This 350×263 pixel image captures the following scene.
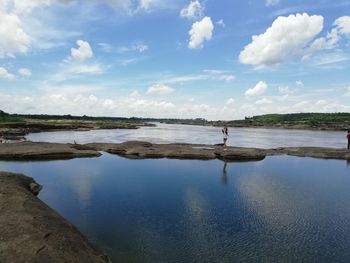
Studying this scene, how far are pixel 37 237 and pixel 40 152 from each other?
3201 cm

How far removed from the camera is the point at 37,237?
11414mm

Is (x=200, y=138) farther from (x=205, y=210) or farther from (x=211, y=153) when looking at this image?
(x=205, y=210)

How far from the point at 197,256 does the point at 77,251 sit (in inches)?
184

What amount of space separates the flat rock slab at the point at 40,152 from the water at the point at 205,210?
545cm

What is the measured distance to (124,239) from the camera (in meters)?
Result: 14.6

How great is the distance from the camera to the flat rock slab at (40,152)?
132 ft

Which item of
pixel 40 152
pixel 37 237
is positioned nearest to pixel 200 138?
pixel 40 152

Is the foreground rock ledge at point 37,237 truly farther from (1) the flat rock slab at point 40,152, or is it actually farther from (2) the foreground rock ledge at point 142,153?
(2) the foreground rock ledge at point 142,153

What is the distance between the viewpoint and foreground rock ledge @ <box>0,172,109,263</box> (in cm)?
1030

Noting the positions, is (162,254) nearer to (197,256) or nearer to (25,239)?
(197,256)

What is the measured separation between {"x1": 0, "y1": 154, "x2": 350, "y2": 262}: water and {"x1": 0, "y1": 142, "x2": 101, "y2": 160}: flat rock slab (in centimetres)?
545

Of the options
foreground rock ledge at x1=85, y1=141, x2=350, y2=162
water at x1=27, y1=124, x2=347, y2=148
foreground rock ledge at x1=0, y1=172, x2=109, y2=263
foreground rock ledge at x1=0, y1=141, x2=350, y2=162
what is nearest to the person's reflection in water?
foreground rock ledge at x1=85, y1=141, x2=350, y2=162

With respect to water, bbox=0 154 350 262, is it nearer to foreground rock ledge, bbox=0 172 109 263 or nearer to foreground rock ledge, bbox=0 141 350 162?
foreground rock ledge, bbox=0 172 109 263

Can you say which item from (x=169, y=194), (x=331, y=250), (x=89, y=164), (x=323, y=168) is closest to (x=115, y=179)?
(x=169, y=194)
